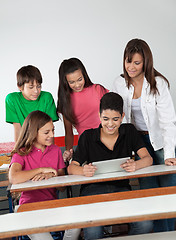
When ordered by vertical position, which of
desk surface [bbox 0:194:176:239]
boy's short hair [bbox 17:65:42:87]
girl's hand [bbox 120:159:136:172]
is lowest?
desk surface [bbox 0:194:176:239]

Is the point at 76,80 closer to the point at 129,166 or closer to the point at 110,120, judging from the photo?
the point at 110,120

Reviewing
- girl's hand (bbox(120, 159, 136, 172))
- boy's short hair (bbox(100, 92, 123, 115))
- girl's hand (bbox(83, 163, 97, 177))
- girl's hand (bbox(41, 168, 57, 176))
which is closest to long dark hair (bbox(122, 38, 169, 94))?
boy's short hair (bbox(100, 92, 123, 115))

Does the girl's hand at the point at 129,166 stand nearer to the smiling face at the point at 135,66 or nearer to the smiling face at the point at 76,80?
the smiling face at the point at 135,66

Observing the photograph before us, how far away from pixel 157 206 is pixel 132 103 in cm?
109

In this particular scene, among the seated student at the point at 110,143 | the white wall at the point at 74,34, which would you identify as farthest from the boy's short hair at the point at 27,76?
the white wall at the point at 74,34

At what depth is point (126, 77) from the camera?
8.09ft

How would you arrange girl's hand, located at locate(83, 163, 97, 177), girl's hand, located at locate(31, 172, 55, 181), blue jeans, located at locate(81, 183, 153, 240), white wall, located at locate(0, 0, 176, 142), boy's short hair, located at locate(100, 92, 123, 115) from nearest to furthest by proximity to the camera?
blue jeans, located at locate(81, 183, 153, 240)
girl's hand, located at locate(83, 163, 97, 177)
girl's hand, located at locate(31, 172, 55, 181)
boy's short hair, located at locate(100, 92, 123, 115)
white wall, located at locate(0, 0, 176, 142)

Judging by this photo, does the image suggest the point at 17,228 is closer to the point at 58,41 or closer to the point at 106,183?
the point at 106,183

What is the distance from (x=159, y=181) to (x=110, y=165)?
440 mm

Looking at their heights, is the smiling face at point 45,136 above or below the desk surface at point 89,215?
above

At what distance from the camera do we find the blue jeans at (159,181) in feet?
7.58

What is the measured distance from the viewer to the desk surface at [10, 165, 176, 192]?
2.06 meters

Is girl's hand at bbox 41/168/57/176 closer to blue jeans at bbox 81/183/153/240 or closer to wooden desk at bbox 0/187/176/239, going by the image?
blue jeans at bbox 81/183/153/240

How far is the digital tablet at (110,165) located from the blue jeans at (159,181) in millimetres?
299
